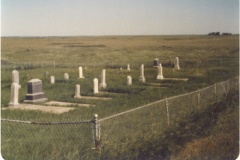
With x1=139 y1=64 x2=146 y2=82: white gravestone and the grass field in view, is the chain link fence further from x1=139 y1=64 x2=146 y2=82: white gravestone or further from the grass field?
x1=139 y1=64 x2=146 y2=82: white gravestone

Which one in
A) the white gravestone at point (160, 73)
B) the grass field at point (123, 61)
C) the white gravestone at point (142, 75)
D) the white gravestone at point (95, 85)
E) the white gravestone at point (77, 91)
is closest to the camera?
the grass field at point (123, 61)

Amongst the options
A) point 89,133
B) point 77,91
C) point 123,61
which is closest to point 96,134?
point 89,133

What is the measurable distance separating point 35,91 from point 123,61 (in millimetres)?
2146

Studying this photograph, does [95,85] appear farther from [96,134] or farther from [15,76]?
[96,134]

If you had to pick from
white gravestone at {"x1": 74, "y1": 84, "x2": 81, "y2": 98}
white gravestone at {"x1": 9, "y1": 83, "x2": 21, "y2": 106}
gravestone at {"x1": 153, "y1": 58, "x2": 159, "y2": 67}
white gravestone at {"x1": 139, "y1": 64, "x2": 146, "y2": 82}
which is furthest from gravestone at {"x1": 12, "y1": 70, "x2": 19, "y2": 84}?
gravestone at {"x1": 153, "y1": 58, "x2": 159, "y2": 67}

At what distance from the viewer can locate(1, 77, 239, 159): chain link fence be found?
240 inches

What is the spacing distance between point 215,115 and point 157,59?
5.00 ft

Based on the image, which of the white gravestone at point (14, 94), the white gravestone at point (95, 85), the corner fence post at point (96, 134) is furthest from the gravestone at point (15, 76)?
the corner fence post at point (96, 134)

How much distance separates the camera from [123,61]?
7625 millimetres

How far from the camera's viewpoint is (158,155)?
6230 mm

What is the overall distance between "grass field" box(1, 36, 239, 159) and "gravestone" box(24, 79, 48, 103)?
55cm

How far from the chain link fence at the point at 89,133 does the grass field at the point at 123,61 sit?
1.05ft

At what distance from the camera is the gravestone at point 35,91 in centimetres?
843

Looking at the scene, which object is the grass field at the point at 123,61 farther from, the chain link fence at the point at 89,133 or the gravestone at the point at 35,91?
the gravestone at the point at 35,91
